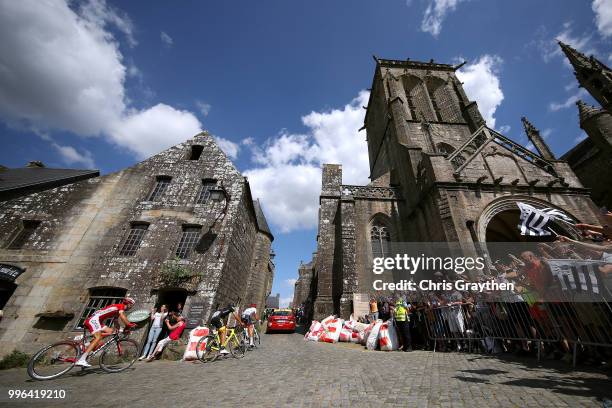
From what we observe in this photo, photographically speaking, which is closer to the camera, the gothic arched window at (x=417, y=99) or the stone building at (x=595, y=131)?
the stone building at (x=595, y=131)

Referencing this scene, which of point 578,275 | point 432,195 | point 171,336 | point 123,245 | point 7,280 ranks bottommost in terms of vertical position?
point 171,336

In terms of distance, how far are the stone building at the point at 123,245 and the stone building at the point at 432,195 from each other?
5.49 meters

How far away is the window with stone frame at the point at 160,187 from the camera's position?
12.0 metres

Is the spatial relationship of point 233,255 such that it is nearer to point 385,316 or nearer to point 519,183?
point 385,316

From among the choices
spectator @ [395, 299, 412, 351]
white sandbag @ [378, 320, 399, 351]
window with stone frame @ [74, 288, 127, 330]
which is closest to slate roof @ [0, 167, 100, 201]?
window with stone frame @ [74, 288, 127, 330]

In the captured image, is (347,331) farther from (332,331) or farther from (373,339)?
(373,339)

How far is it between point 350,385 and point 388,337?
4.20 meters

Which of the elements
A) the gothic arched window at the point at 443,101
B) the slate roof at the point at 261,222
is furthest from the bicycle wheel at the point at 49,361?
the gothic arched window at the point at 443,101

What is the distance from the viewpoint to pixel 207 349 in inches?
263

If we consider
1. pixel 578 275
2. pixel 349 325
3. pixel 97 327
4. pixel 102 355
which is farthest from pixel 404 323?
pixel 97 327

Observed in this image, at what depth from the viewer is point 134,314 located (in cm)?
848

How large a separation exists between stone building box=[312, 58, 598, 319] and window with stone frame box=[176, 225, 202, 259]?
6.53 meters

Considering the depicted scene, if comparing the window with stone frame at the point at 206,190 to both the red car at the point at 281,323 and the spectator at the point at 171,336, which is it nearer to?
the spectator at the point at 171,336

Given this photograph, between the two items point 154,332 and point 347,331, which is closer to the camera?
point 154,332
